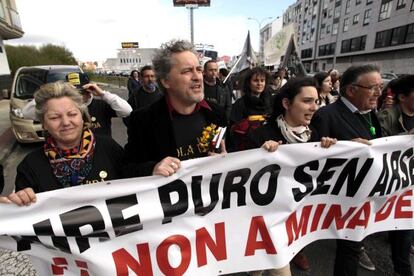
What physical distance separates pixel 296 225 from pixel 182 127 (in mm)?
1105

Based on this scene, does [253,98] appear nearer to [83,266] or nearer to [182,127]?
[182,127]

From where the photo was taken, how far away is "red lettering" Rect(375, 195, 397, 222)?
2.32m

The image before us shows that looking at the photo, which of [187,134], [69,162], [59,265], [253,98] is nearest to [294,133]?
[187,134]

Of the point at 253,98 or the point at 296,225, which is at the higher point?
the point at 253,98

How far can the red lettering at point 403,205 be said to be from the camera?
2.39 metres

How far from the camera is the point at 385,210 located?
235 cm

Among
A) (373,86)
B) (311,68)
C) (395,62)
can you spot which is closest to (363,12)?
(395,62)

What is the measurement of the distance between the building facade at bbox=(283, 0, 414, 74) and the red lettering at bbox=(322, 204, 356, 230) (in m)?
Answer: 30.4

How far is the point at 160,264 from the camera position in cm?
181

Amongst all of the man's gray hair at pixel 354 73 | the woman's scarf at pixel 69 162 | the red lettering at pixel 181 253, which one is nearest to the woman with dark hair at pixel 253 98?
the man's gray hair at pixel 354 73

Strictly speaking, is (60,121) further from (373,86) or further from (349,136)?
(373,86)

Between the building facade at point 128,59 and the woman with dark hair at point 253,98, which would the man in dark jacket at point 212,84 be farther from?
the building facade at point 128,59

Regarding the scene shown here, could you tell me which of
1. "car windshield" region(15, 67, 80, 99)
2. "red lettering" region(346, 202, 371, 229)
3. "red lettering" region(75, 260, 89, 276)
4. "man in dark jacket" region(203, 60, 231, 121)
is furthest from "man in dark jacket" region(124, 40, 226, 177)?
"car windshield" region(15, 67, 80, 99)

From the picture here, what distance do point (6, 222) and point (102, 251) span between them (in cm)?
53
